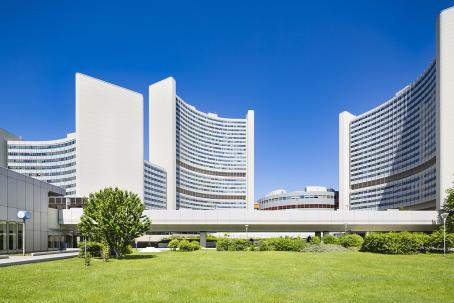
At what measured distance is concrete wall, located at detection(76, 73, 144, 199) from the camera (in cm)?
12294

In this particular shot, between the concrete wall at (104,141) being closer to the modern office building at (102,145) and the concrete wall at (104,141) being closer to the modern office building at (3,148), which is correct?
the modern office building at (102,145)

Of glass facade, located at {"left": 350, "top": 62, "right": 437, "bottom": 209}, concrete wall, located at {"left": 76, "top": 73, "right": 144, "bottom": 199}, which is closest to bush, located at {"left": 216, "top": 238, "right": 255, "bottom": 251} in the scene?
concrete wall, located at {"left": 76, "top": 73, "right": 144, "bottom": 199}

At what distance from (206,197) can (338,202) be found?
60.1 metres

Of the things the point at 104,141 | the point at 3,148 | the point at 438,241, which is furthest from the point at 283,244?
the point at 3,148

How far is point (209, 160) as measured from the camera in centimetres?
17025

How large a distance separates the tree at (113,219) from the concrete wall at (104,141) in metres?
90.3

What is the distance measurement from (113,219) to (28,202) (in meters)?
17.4

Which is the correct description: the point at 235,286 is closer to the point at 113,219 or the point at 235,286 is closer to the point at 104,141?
the point at 113,219

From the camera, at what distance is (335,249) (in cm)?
4388

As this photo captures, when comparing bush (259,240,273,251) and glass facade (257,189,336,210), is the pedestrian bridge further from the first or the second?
glass facade (257,189,336,210)

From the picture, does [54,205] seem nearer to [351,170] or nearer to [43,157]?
[43,157]

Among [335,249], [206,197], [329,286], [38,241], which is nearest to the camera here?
[329,286]

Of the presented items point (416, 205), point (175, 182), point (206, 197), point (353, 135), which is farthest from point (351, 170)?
point (175, 182)

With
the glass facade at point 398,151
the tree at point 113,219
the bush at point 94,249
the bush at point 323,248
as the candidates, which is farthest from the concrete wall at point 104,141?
the glass facade at point 398,151
